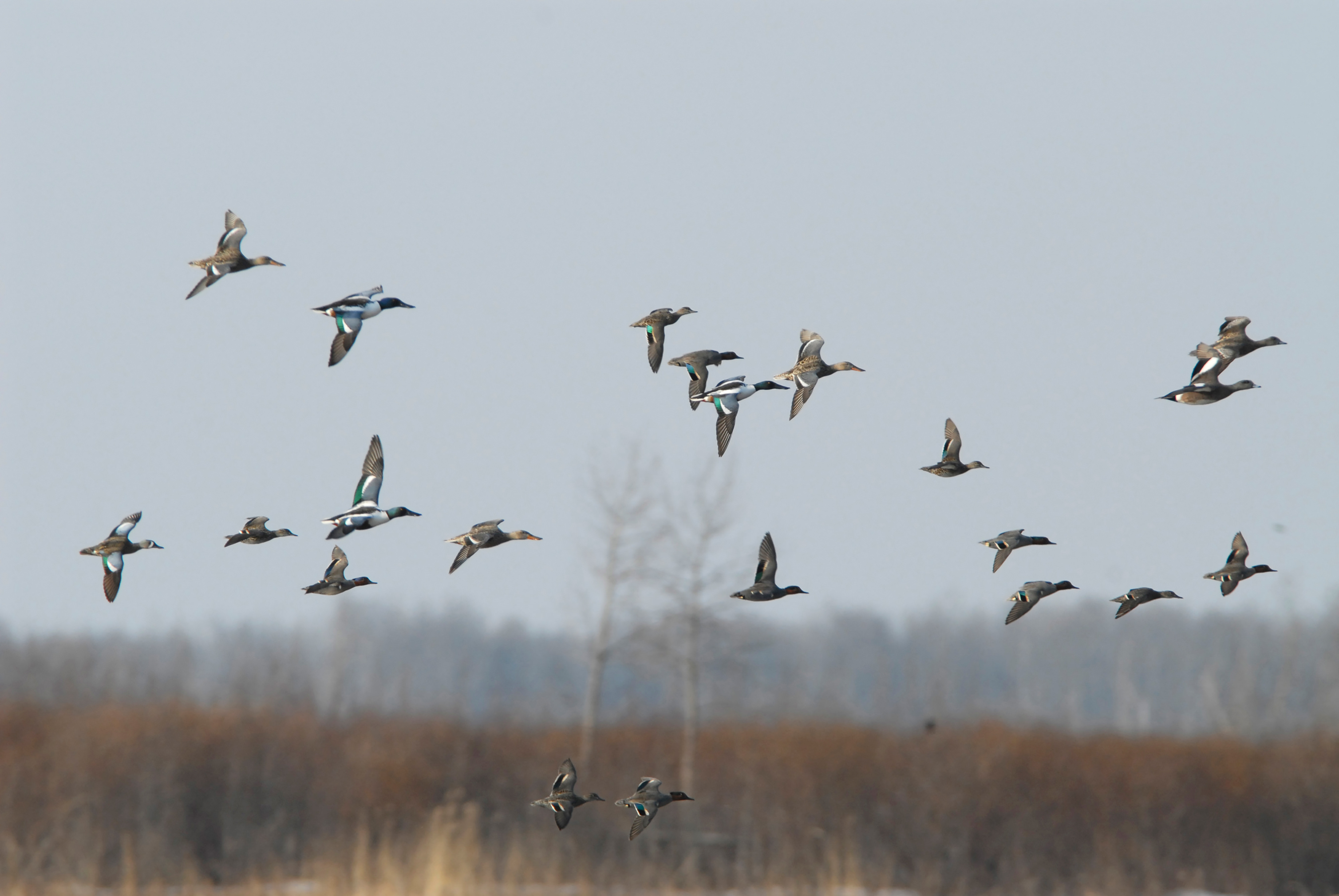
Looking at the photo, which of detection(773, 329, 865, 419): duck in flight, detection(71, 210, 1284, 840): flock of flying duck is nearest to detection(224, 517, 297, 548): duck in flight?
detection(71, 210, 1284, 840): flock of flying duck

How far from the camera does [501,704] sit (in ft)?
104

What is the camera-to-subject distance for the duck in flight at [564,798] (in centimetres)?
1027

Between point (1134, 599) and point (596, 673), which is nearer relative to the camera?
point (1134, 599)

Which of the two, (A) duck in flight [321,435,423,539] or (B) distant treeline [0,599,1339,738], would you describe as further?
(B) distant treeline [0,599,1339,738]

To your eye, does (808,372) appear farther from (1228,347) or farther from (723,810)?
(723,810)

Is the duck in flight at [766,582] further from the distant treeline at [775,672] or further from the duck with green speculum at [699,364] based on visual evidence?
the distant treeline at [775,672]

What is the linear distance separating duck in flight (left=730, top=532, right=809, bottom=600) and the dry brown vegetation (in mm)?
11442

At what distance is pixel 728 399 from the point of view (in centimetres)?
1210

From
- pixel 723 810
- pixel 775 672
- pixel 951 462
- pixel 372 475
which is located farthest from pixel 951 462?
pixel 775 672

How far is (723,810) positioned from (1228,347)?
16.2 meters

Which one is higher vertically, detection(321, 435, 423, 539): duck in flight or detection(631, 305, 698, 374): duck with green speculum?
detection(631, 305, 698, 374): duck with green speculum

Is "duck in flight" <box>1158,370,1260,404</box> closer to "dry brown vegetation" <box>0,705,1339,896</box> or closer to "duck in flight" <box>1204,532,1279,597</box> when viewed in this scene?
"duck in flight" <box>1204,532,1279,597</box>

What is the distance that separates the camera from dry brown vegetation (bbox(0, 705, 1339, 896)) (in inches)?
890

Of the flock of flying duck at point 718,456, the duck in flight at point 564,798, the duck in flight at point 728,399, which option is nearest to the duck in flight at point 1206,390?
the flock of flying duck at point 718,456
